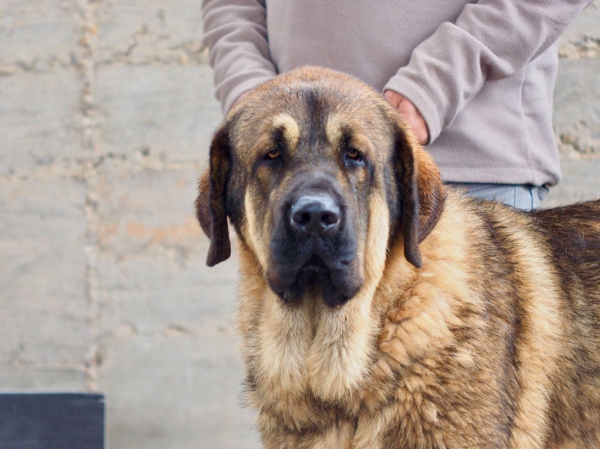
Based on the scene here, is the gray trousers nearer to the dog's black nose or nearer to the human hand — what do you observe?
the human hand

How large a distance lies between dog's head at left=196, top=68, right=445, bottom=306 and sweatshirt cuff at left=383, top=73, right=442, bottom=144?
3.8 inches

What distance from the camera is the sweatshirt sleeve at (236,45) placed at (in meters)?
2.98

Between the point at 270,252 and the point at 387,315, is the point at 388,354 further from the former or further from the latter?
the point at 270,252

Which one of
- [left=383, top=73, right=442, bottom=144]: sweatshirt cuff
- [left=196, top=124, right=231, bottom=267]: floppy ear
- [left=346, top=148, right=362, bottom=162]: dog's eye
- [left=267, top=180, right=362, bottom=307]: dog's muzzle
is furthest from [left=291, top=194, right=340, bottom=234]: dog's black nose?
[left=383, top=73, right=442, bottom=144]: sweatshirt cuff

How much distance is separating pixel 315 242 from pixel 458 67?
926 millimetres

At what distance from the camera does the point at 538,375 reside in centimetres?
231

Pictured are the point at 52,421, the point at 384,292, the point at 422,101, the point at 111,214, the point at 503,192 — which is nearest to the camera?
the point at 384,292

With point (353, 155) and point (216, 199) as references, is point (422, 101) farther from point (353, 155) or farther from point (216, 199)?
point (216, 199)

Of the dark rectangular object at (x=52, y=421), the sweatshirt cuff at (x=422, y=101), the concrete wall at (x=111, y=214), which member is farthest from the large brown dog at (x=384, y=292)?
the concrete wall at (x=111, y=214)

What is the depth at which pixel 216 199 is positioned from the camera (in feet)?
8.67

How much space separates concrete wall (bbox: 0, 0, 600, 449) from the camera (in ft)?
16.3

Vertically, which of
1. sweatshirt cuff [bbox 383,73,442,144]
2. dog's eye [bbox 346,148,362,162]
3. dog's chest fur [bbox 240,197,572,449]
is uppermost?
sweatshirt cuff [bbox 383,73,442,144]

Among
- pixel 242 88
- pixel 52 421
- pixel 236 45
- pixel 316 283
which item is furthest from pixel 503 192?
pixel 52 421

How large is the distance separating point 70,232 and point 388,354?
3.34 m
